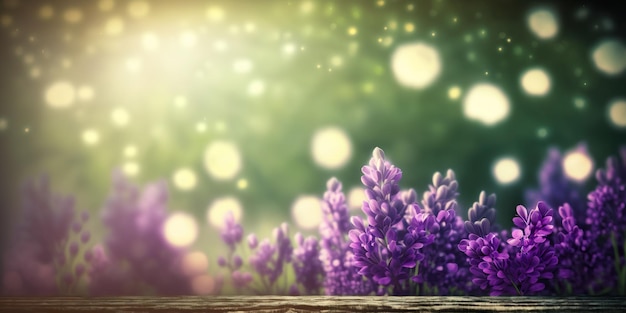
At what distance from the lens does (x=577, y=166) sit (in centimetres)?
250

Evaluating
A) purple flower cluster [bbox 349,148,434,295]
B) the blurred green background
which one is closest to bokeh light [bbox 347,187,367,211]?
the blurred green background

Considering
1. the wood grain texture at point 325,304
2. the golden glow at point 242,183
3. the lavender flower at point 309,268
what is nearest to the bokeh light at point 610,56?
the wood grain texture at point 325,304

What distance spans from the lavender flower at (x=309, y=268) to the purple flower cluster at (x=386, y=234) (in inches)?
14.7

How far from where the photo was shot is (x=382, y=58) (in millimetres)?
2787

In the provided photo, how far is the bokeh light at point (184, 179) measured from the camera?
275cm

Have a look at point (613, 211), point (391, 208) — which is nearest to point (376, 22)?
point (391, 208)

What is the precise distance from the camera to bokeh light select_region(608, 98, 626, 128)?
8.11 feet

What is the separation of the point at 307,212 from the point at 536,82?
5.14 ft

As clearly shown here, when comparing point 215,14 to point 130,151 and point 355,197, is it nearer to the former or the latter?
point 130,151

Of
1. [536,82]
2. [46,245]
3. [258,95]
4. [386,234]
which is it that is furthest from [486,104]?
[46,245]

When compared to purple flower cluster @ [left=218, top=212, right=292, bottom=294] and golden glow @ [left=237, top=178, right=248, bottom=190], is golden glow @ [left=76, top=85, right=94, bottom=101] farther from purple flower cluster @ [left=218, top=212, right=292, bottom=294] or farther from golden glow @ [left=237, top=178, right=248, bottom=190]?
purple flower cluster @ [left=218, top=212, right=292, bottom=294]

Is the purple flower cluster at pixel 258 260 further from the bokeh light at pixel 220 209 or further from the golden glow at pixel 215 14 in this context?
the golden glow at pixel 215 14

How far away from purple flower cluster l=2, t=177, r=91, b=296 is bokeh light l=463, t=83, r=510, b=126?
8.03 ft

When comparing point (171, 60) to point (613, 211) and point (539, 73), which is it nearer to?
point (539, 73)
